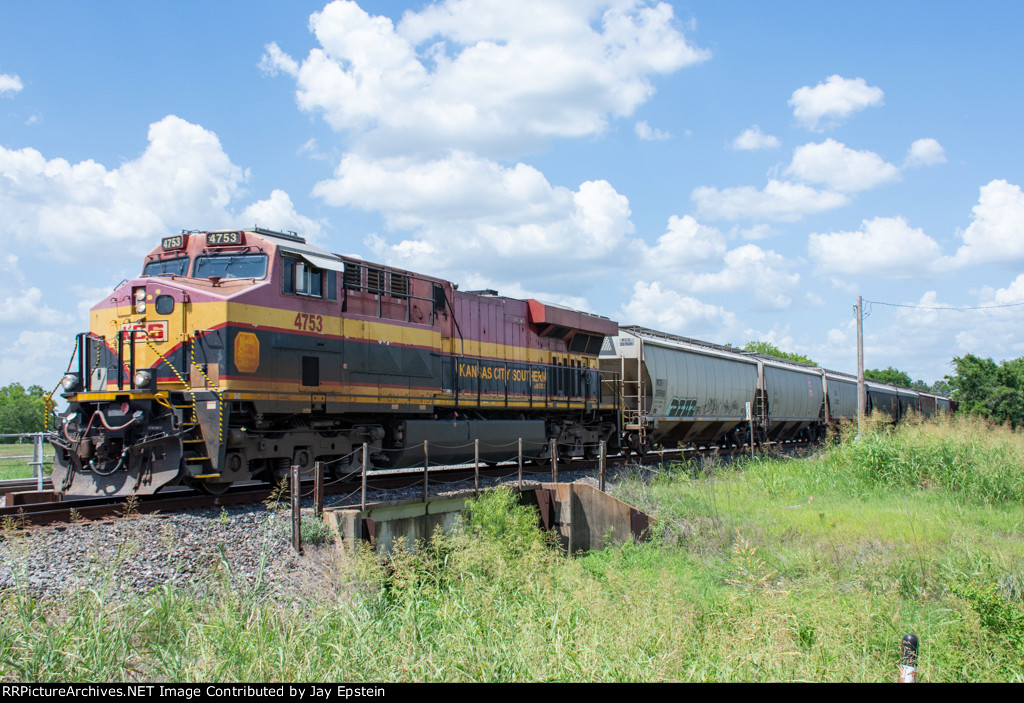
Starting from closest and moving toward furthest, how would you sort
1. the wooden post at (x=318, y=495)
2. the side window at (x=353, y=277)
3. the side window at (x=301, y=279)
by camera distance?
the wooden post at (x=318, y=495) < the side window at (x=301, y=279) < the side window at (x=353, y=277)

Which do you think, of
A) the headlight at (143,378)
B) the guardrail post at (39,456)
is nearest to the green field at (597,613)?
the headlight at (143,378)

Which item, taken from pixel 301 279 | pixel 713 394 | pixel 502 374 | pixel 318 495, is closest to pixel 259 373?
pixel 301 279

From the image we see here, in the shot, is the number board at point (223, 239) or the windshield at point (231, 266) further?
the number board at point (223, 239)

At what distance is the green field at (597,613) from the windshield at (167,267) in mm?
5444

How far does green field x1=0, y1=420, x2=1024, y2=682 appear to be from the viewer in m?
6.31

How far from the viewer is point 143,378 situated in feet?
33.3

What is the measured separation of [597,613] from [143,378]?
6827 mm

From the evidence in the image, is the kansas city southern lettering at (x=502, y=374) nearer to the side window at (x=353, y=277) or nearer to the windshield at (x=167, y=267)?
the side window at (x=353, y=277)

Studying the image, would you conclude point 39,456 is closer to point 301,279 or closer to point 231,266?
point 231,266

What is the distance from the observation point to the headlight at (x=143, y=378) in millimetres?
10141

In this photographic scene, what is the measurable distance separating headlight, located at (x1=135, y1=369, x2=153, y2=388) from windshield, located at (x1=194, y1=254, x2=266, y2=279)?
182 centimetres

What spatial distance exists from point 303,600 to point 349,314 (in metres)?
5.57

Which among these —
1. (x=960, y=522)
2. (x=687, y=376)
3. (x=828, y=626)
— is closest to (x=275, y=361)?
(x=828, y=626)

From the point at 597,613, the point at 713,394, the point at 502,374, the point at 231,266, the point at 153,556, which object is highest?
the point at 231,266
